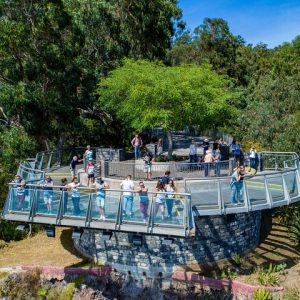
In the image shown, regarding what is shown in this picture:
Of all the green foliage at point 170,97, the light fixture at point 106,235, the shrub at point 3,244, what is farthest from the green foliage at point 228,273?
the shrub at point 3,244

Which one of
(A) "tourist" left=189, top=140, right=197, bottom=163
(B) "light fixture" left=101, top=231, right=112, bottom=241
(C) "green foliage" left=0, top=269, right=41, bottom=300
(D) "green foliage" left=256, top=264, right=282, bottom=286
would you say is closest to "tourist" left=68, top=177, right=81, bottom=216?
(B) "light fixture" left=101, top=231, right=112, bottom=241

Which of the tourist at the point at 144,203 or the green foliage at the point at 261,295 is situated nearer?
the tourist at the point at 144,203

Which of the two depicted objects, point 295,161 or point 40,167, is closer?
point 295,161

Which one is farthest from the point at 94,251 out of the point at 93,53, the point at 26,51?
the point at 93,53

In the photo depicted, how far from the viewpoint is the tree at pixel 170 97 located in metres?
22.7

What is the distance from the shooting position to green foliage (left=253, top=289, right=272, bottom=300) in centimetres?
1722

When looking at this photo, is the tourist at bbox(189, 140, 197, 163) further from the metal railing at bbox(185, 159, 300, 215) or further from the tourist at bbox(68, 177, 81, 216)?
the tourist at bbox(68, 177, 81, 216)

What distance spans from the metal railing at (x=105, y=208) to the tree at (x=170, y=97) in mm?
7481

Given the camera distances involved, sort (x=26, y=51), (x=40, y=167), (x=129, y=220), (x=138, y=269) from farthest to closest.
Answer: (x=26, y=51), (x=40, y=167), (x=138, y=269), (x=129, y=220)

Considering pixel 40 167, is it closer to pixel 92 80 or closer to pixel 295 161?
pixel 92 80

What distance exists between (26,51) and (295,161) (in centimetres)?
1731

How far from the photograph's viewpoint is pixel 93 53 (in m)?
33.3

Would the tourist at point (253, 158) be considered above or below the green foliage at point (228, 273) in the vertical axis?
above

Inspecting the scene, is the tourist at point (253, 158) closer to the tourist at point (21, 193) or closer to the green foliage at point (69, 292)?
the green foliage at point (69, 292)
